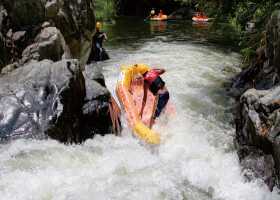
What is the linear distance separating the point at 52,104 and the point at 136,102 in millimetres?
1886

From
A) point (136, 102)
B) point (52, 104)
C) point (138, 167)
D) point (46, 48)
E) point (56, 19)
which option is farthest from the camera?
point (56, 19)

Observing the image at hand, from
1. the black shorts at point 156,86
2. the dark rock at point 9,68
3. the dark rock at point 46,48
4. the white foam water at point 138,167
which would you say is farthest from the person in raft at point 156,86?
the dark rock at point 9,68

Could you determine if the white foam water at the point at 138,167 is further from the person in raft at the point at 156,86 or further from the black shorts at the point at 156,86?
the black shorts at the point at 156,86

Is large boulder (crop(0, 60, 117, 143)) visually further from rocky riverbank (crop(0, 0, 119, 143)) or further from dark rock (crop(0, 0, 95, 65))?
dark rock (crop(0, 0, 95, 65))

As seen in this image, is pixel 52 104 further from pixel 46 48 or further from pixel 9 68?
pixel 46 48

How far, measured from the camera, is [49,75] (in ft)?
23.1

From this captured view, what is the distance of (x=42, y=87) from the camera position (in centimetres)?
684

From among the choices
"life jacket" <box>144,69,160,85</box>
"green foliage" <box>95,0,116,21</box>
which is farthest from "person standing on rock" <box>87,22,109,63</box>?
"green foliage" <box>95,0,116,21</box>

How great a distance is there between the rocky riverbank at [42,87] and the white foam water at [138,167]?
272mm

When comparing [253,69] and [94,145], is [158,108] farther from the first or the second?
[253,69]

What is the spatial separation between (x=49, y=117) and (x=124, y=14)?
106 ft

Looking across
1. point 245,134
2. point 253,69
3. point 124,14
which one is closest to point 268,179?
point 245,134

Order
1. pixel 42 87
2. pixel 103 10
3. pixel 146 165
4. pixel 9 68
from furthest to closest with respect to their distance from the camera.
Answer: pixel 103 10 < pixel 9 68 < pixel 42 87 < pixel 146 165

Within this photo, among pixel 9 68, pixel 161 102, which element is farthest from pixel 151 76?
pixel 9 68
